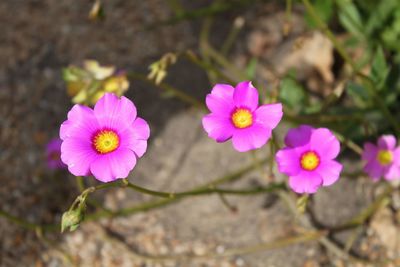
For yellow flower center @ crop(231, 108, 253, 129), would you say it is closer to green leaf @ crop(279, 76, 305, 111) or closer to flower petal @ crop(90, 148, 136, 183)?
flower petal @ crop(90, 148, 136, 183)

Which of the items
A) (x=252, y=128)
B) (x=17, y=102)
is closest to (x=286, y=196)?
(x=252, y=128)

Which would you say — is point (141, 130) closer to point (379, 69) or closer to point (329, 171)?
point (329, 171)

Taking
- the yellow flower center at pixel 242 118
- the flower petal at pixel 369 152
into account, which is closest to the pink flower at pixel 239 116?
the yellow flower center at pixel 242 118

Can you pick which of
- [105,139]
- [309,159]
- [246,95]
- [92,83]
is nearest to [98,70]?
[92,83]

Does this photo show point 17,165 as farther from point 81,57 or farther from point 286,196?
point 286,196

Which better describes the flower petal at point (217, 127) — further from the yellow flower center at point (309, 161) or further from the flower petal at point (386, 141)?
the flower petal at point (386, 141)

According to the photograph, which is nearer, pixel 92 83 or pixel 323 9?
pixel 92 83

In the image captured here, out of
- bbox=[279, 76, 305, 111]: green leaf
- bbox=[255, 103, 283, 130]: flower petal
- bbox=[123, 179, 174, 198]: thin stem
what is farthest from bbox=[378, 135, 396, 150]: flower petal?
bbox=[123, 179, 174, 198]: thin stem
